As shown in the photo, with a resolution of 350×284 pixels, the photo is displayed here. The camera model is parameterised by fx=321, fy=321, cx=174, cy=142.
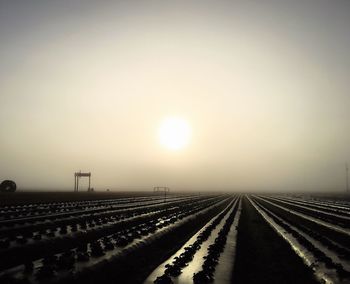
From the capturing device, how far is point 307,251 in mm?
9758

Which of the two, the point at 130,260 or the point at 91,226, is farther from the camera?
the point at 91,226

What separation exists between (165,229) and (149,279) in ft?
25.8

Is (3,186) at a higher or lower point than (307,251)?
higher

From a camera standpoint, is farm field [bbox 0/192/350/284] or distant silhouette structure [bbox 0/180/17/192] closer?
farm field [bbox 0/192/350/284]

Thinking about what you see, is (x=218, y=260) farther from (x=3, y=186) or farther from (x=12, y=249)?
(x=3, y=186)

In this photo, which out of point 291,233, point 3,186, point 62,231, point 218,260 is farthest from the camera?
point 3,186

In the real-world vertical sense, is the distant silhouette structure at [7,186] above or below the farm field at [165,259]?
above

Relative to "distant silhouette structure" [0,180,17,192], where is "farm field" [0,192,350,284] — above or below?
below

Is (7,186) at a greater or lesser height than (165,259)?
greater

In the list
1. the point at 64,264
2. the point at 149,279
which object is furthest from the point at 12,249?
the point at 149,279

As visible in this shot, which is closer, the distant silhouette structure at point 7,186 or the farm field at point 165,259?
the farm field at point 165,259

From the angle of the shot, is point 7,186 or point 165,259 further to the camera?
A: point 7,186

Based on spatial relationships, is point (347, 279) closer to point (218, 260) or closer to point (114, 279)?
point (218, 260)

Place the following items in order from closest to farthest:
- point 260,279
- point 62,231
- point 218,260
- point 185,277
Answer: point 185,277 < point 260,279 < point 218,260 < point 62,231
